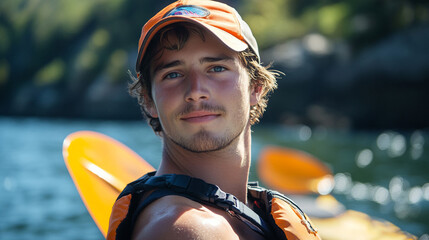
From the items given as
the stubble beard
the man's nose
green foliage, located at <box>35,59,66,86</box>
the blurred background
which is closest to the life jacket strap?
the stubble beard

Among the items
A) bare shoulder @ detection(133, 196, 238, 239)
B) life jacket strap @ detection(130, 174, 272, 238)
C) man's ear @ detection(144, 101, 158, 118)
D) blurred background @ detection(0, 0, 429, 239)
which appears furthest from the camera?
blurred background @ detection(0, 0, 429, 239)

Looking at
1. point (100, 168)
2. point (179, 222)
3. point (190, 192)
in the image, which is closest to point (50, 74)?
point (100, 168)

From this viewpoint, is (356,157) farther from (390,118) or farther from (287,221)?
(287,221)

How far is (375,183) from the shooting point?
1033 centimetres

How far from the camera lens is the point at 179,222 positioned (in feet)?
3.58

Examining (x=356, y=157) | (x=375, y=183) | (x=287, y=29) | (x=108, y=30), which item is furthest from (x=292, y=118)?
(x=108, y=30)

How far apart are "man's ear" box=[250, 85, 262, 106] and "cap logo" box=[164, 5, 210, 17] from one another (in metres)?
0.35

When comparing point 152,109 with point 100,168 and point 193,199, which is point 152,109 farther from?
point 100,168

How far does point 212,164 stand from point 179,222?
38 cm

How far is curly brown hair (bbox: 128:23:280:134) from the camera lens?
1.37 meters

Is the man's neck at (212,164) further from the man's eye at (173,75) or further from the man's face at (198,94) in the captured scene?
the man's eye at (173,75)

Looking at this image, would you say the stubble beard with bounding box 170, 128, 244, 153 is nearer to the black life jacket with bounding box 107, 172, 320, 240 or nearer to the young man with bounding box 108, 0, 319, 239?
the young man with bounding box 108, 0, 319, 239

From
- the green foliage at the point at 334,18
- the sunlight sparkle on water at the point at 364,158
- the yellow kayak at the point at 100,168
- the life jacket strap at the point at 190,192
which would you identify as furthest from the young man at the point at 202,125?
the green foliage at the point at 334,18

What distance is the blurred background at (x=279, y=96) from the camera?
30.0 ft
